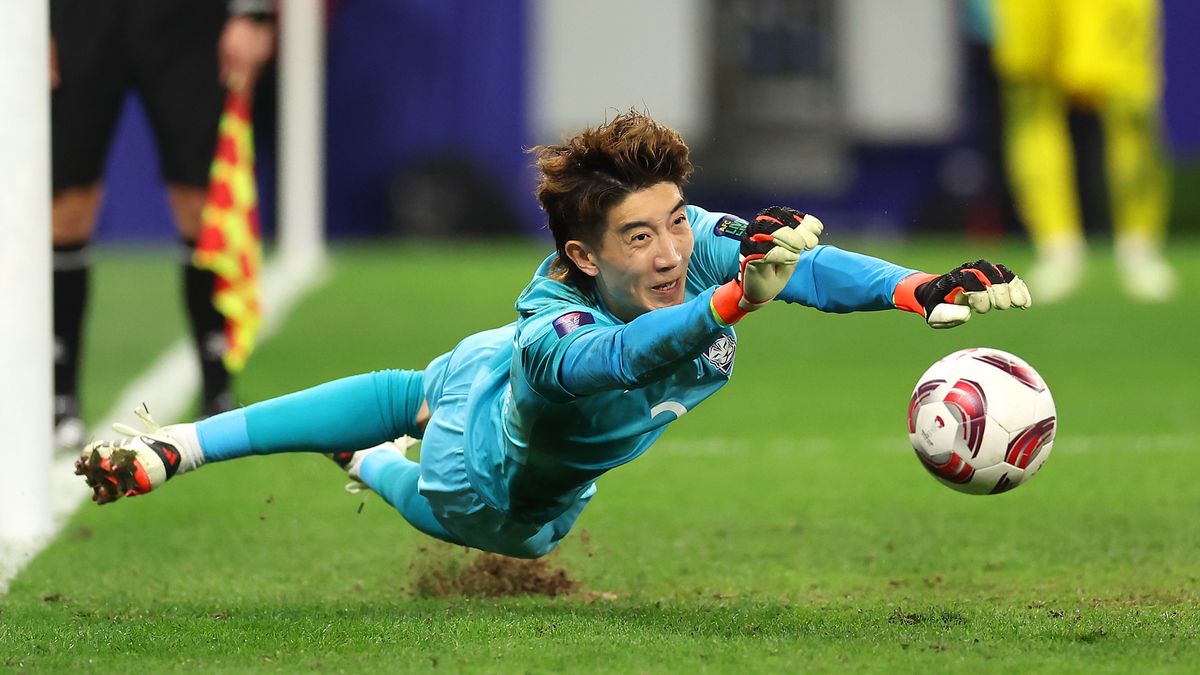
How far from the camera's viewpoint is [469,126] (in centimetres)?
1822

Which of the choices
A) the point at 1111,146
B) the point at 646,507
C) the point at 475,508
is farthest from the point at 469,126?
the point at 475,508

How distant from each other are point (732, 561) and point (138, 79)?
11.3 ft

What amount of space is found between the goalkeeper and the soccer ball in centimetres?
A: 37

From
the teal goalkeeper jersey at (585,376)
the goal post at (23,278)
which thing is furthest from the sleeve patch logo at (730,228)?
the goal post at (23,278)

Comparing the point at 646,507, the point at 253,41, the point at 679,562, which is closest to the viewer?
the point at 679,562

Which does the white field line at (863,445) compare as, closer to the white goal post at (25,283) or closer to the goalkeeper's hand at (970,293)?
the white goal post at (25,283)

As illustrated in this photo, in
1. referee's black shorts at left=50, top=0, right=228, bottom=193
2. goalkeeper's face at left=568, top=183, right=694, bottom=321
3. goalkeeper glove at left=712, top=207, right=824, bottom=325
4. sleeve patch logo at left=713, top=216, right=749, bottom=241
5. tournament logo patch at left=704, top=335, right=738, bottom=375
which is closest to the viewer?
goalkeeper glove at left=712, top=207, right=824, bottom=325

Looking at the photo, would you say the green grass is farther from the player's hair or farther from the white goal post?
the player's hair

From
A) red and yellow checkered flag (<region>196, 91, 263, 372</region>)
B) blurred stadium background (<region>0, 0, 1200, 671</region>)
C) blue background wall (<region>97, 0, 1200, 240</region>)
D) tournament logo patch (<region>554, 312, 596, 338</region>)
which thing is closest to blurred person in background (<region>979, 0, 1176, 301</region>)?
blurred stadium background (<region>0, 0, 1200, 671</region>)

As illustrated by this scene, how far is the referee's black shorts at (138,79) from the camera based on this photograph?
7.03 metres

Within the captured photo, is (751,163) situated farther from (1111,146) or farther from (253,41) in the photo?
(253,41)

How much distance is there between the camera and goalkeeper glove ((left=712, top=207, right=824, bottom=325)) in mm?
3553

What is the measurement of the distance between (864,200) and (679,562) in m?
14.1

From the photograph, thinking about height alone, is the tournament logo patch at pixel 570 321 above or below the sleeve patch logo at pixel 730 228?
below
